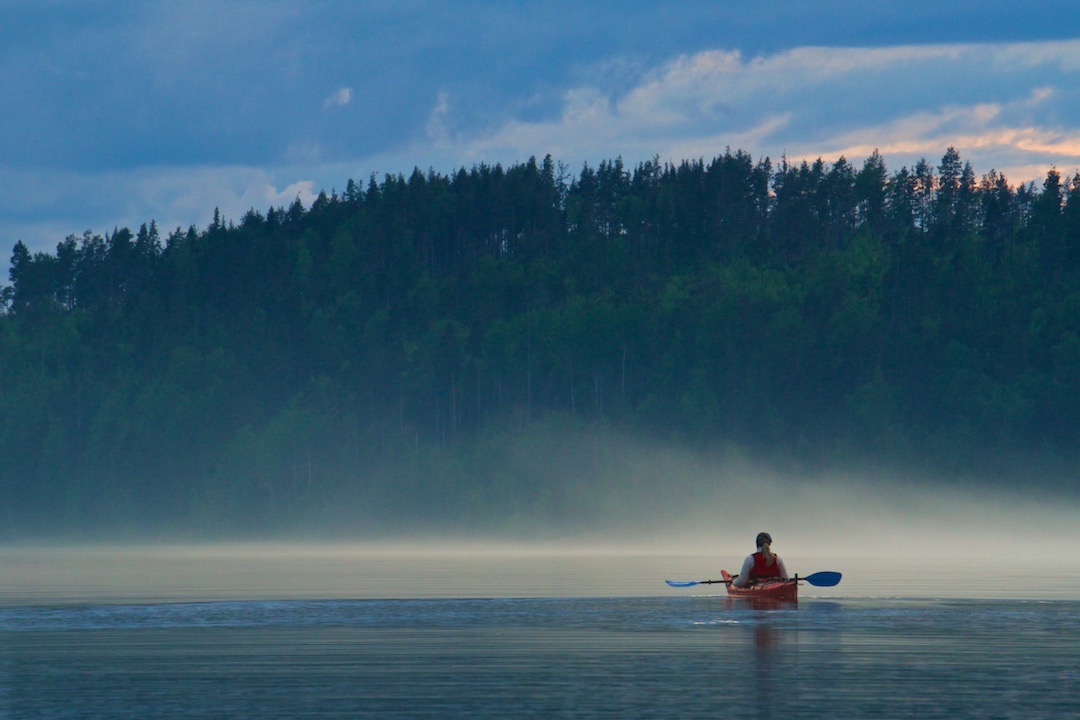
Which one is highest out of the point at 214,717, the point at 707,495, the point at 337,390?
the point at 337,390

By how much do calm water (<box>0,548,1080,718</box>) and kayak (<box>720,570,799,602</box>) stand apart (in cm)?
71

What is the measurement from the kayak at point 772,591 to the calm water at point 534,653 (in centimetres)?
71

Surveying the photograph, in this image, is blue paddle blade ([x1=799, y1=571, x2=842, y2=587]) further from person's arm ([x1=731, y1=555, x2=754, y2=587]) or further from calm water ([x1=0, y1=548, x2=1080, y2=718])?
person's arm ([x1=731, y1=555, x2=754, y2=587])

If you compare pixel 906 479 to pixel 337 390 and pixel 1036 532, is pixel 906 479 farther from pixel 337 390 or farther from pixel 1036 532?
pixel 337 390

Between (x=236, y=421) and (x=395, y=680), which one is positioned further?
(x=236, y=421)

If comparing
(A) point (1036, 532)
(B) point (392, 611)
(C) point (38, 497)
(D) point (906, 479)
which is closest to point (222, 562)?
(B) point (392, 611)

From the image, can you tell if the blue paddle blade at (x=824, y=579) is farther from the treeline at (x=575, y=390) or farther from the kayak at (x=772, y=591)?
the treeline at (x=575, y=390)

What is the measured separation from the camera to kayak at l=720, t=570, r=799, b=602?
128 feet

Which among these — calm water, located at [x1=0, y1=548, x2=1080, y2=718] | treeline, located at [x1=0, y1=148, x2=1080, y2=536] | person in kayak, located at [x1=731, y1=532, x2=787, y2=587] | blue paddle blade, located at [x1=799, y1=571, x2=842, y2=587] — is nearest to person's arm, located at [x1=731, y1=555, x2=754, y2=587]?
person in kayak, located at [x1=731, y1=532, x2=787, y2=587]

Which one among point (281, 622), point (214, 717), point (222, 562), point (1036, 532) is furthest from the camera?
point (1036, 532)

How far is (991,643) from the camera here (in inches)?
1104

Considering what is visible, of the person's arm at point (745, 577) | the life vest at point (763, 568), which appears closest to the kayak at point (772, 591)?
the person's arm at point (745, 577)

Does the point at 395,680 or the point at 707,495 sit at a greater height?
the point at 707,495

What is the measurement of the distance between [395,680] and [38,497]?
17364 centimetres
